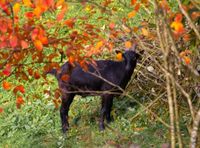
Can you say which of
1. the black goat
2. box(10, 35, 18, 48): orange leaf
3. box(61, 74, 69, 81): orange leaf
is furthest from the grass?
box(10, 35, 18, 48): orange leaf

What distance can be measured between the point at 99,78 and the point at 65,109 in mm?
774

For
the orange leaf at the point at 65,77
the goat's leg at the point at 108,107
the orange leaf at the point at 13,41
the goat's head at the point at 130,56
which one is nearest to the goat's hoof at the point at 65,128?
the goat's leg at the point at 108,107

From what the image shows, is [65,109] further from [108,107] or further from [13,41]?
[13,41]

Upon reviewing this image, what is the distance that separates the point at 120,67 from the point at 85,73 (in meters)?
0.56

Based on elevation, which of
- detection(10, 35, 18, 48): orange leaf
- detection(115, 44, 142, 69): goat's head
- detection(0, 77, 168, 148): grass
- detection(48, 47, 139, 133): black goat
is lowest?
detection(0, 77, 168, 148): grass

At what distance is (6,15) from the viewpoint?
5590 millimetres

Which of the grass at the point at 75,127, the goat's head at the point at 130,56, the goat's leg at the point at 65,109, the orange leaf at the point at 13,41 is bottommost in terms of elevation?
the grass at the point at 75,127

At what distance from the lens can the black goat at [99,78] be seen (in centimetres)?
792

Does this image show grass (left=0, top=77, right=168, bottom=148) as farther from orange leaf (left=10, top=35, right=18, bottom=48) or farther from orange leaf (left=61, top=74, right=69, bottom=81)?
orange leaf (left=10, top=35, right=18, bottom=48)

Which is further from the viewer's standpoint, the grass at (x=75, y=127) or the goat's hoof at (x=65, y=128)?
the goat's hoof at (x=65, y=128)

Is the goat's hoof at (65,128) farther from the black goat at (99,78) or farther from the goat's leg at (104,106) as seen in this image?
the goat's leg at (104,106)

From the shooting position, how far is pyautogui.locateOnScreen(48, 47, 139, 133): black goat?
7918mm

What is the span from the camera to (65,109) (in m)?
8.23

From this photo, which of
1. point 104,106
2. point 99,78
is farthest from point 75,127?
point 99,78
